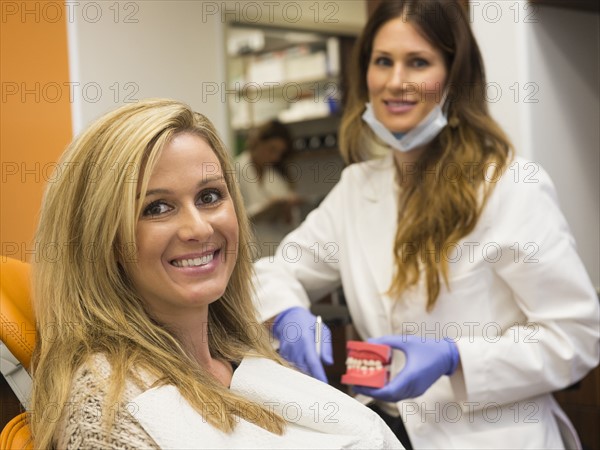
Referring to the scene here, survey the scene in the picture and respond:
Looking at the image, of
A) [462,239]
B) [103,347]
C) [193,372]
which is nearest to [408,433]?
[462,239]

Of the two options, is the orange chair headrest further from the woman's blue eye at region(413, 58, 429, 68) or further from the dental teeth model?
the woman's blue eye at region(413, 58, 429, 68)

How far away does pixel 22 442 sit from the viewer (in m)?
1.24

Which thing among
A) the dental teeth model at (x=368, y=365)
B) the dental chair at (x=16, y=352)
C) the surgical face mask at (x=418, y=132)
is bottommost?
the dental teeth model at (x=368, y=365)

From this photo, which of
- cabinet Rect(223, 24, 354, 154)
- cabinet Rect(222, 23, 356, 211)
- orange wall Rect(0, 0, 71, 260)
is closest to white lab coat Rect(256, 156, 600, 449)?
orange wall Rect(0, 0, 71, 260)

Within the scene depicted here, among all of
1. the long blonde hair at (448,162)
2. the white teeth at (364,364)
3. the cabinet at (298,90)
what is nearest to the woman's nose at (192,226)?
the white teeth at (364,364)

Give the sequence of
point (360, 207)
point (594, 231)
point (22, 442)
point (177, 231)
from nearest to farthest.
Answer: point (22, 442), point (177, 231), point (360, 207), point (594, 231)

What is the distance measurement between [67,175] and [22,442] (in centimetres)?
42

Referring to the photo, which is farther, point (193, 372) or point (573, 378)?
point (573, 378)

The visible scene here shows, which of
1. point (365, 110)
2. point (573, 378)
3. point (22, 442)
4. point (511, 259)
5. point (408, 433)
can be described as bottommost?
point (408, 433)

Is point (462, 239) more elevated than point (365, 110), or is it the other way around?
point (365, 110)

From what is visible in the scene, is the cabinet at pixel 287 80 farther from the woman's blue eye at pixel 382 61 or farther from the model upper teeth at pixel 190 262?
the model upper teeth at pixel 190 262

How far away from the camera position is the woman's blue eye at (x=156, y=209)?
1.34m

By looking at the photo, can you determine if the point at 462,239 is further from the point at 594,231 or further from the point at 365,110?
the point at 594,231

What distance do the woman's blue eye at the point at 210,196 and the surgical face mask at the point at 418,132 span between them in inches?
29.6
